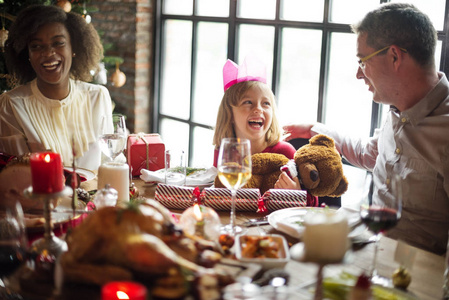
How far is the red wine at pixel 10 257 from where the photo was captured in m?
1.07

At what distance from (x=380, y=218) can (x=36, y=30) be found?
2173 millimetres

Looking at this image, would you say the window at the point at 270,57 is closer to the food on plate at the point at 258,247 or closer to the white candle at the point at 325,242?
the food on plate at the point at 258,247

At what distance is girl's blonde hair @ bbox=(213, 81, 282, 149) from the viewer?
2.29 meters

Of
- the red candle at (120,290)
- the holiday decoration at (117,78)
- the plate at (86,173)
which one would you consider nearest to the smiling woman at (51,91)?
the plate at (86,173)

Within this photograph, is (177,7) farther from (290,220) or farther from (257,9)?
(290,220)

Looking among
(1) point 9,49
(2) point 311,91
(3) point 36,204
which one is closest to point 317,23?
(2) point 311,91

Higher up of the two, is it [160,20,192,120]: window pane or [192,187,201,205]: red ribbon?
[160,20,192,120]: window pane

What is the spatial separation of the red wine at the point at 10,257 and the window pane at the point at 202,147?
9.78ft

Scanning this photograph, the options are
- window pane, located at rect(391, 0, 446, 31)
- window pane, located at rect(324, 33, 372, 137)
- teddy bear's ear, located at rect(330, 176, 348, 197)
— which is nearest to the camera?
teddy bear's ear, located at rect(330, 176, 348, 197)

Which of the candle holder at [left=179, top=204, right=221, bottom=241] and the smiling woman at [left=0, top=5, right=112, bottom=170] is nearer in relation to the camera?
the candle holder at [left=179, top=204, right=221, bottom=241]

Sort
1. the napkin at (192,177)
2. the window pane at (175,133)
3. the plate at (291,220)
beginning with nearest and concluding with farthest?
the plate at (291,220) → the napkin at (192,177) → the window pane at (175,133)

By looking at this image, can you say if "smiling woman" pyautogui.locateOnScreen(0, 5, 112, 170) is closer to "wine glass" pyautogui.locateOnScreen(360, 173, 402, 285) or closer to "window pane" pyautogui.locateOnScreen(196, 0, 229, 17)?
"window pane" pyautogui.locateOnScreen(196, 0, 229, 17)

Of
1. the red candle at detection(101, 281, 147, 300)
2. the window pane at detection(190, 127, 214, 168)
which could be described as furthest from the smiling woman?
the red candle at detection(101, 281, 147, 300)

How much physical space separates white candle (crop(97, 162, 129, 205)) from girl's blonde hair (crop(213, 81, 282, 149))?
0.84 m
